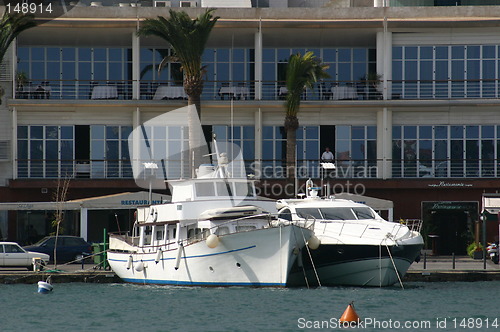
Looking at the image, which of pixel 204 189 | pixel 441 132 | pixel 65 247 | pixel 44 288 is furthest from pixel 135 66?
pixel 44 288

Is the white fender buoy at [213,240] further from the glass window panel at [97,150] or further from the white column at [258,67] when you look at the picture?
the glass window panel at [97,150]

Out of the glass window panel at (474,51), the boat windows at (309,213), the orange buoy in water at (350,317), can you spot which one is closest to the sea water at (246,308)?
the orange buoy in water at (350,317)

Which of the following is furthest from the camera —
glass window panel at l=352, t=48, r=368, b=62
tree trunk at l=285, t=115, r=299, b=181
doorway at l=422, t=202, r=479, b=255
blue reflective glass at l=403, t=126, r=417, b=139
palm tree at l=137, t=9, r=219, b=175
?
glass window panel at l=352, t=48, r=368, b=62

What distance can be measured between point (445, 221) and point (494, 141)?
4.97 metres

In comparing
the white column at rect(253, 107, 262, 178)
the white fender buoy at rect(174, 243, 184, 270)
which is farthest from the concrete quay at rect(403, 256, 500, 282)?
the white column at rect(253, 107, 262, 178)

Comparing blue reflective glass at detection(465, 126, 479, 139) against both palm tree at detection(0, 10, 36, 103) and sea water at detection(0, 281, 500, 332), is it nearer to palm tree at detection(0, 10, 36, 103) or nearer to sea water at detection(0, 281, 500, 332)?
sea water at detection(0, 281, 500, 332)

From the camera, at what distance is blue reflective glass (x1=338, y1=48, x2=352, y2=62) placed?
57.4 m

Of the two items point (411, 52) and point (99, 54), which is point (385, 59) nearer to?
point (411, 52)

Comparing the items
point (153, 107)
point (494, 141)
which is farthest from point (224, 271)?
point (494, 141)

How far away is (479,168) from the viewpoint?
180 feet

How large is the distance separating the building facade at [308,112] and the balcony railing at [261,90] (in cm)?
6

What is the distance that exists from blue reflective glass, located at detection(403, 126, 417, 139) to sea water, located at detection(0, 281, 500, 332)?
1685 cm

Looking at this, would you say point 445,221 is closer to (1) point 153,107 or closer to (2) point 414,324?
(1) point 153,107

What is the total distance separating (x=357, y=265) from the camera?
37.8m
